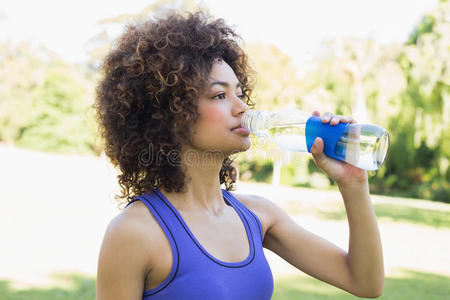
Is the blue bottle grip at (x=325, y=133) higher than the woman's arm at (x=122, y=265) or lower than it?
higher

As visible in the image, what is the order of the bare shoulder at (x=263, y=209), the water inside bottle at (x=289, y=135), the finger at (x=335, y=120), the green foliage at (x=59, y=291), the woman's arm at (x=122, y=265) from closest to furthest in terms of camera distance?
the woman's arm at (x=122, y=265)
the finger at (x=335, y=120)
the bare shoulder at (x=263, y=209)
the water inside bottle at (x=289, y=135)
the green foliage at (x=59, y=291)

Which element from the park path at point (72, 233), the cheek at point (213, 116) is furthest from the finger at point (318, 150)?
the park path at point (72, 233)

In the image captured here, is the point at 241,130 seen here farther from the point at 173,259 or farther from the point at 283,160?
the point at 283,160

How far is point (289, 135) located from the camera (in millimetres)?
2258

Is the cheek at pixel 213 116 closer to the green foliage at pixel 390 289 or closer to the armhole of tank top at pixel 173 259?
the armhole of tank top at pixel 173 259

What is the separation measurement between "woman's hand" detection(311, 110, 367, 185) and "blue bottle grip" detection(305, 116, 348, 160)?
0.9 inches

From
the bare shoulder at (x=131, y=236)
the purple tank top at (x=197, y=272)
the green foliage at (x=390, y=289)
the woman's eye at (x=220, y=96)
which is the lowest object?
the green foliage at (x=390, y=289)

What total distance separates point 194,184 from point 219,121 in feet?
0.95

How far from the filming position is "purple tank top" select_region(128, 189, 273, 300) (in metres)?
1.56

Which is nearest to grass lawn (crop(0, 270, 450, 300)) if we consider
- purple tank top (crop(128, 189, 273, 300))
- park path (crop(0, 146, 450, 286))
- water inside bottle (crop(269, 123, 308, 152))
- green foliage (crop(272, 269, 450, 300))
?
green foliage (crop(272, 269, 450, 300))

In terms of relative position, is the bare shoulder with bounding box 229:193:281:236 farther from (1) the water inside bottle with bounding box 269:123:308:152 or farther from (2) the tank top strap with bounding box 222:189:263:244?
(1) the water inside bottle with bounding box 269:123:308:152

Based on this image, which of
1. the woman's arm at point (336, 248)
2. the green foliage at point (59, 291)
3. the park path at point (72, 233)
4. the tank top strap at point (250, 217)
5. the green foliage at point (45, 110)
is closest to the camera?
the woman's arm at point (336, 248)

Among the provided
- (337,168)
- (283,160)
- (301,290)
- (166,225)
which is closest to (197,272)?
A: (166,225)

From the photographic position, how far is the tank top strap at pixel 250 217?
1886 millimetres
